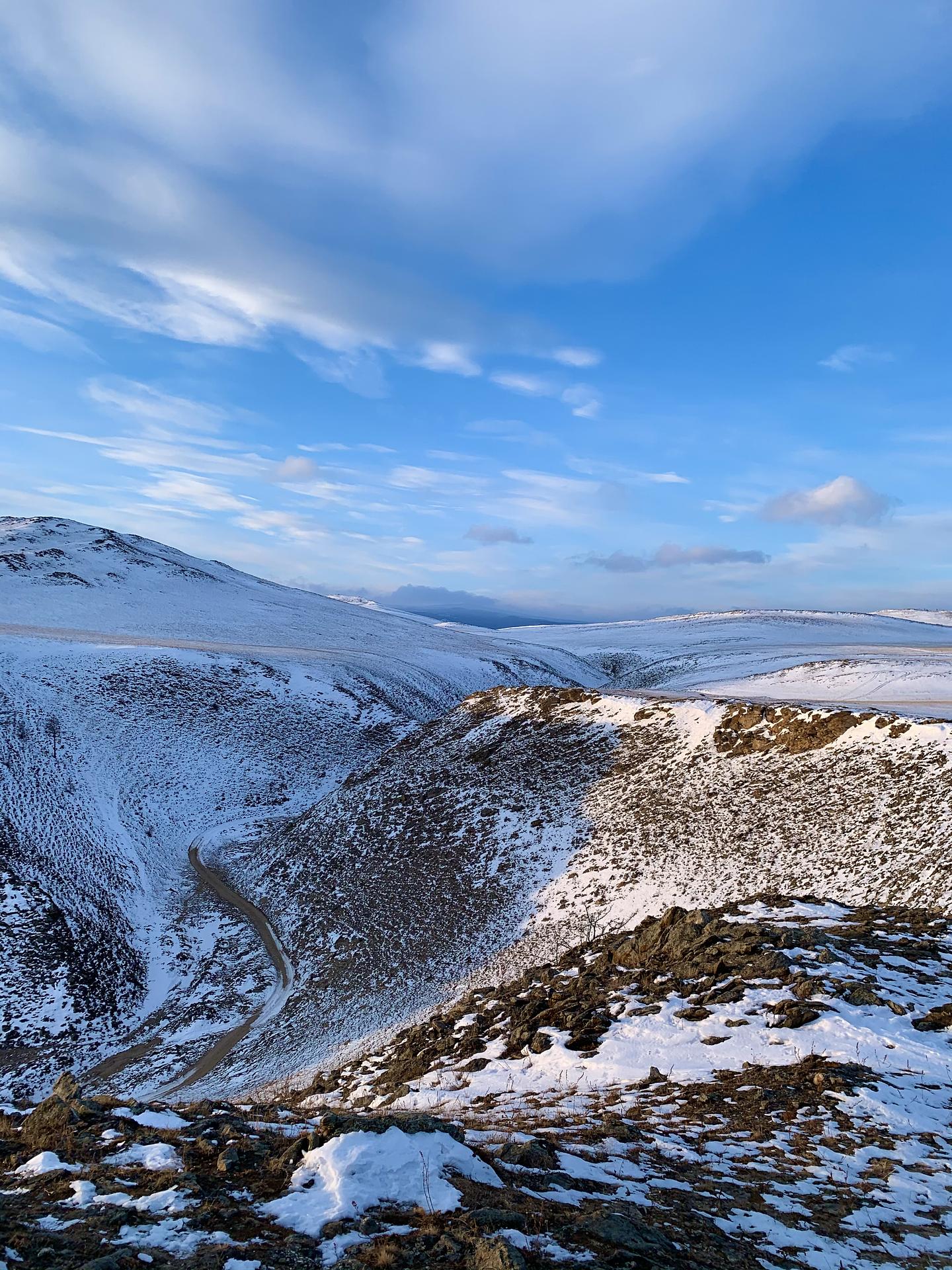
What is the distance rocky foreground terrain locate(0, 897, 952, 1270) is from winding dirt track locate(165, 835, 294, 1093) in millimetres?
6755

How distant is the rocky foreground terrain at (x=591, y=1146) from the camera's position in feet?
17.9

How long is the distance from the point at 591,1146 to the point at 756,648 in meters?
87.3

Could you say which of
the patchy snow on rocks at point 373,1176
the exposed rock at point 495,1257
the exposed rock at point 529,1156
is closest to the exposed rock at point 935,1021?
the exposed rock at point 529,1156

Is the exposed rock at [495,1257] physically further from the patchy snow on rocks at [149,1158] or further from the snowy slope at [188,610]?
the snowy slope at [188,610]

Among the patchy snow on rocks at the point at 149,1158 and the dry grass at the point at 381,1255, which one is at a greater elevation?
the dry grass at the point at 381,1255

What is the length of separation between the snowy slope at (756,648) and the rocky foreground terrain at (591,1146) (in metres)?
29.5

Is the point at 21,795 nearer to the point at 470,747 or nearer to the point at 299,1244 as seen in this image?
the point at 470,747

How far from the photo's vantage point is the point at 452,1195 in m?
5.93

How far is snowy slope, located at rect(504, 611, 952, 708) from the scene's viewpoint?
161 ft

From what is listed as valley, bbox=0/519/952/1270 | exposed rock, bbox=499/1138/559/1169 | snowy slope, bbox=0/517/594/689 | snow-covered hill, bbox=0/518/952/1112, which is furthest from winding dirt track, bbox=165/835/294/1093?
snowy slope, bbox=0/517/594/689

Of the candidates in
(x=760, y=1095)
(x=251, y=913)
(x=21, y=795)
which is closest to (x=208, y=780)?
(x=21, y=795)

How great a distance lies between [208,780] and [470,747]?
1628 centimetres

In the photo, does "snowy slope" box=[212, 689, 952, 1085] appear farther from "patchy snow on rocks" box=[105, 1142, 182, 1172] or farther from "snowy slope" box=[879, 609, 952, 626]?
"snowy slope" box=[879, 609, 952, 626]

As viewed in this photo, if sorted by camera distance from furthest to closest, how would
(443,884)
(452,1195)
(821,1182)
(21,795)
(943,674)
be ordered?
(943,674), (21,795), (443,884), (821,1182), (452,1195)
